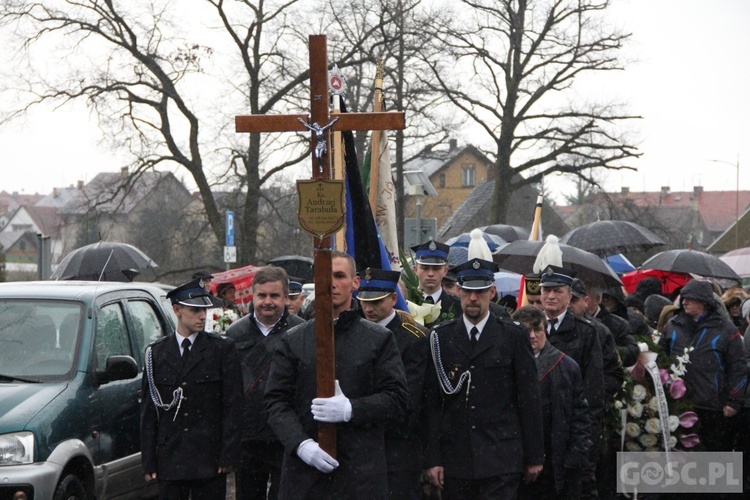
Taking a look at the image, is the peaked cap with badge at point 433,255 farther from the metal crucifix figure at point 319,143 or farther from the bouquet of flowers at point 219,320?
the metal crucifix figure at point 319,143

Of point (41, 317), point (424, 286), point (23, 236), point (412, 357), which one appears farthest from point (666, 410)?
point (23, 236)


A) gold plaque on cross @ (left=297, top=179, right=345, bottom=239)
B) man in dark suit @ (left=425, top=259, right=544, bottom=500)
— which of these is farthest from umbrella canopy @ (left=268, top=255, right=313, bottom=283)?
gold plaque on cross @ (left=297, top=179, right=345, bottom=239)

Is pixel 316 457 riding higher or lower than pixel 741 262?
higher

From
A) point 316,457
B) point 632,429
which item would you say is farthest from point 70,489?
point 632,429

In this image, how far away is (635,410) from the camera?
907 cm

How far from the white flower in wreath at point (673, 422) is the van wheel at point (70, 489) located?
502 cm

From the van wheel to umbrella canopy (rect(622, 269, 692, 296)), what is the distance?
486 inches

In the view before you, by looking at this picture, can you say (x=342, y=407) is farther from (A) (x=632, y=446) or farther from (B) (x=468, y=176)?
(B) (x=468, y=176)

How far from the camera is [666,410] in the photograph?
30.2 feet

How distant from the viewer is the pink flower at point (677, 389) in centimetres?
951

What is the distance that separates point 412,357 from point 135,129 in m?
23.5

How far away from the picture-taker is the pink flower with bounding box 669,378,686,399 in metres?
9.51

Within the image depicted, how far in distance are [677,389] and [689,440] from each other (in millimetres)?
462

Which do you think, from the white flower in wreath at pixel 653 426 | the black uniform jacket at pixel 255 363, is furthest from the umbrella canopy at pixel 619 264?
the black uniform jacket at pixel 255 363
